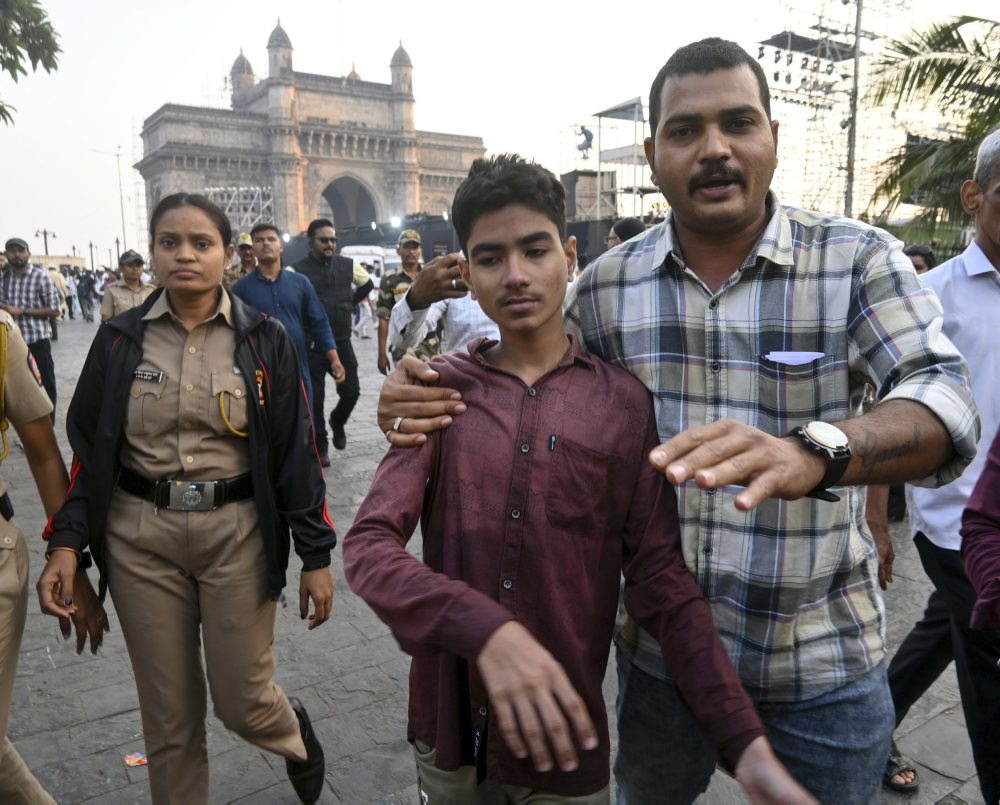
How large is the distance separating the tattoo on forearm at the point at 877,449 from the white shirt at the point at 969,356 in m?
1.26

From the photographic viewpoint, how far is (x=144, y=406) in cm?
238

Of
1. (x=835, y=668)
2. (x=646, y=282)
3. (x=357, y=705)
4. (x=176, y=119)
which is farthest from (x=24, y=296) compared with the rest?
(x=176, y=119)

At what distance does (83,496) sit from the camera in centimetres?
235

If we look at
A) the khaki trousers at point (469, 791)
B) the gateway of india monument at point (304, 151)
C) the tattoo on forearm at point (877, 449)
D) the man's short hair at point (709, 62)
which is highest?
the gateway of india monument at point (304, 151)

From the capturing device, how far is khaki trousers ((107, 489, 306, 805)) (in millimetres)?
2354

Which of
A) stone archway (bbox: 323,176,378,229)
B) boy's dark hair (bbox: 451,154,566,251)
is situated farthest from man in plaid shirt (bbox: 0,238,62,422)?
stone archway (bbox: 323,176,378,229)

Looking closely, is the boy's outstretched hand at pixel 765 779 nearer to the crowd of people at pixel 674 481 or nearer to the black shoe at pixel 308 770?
the crowd of people at pixel 674 481

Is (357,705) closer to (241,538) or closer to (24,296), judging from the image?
(241,538)

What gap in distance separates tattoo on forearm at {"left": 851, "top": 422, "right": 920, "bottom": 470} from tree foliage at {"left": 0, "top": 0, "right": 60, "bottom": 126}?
Answer: 27.6ft

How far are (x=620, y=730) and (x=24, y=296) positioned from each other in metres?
8.39

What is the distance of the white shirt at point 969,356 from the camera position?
2340mm

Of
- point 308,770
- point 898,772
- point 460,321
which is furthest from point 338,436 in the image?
point 898,772

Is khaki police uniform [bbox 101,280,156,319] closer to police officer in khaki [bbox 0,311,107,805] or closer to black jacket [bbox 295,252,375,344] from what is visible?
black jacket [bbox 295,252,375,344]

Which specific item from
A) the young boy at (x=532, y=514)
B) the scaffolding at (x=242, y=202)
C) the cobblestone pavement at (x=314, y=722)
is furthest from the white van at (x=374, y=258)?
the scaffolding at (x=242, y=202)
